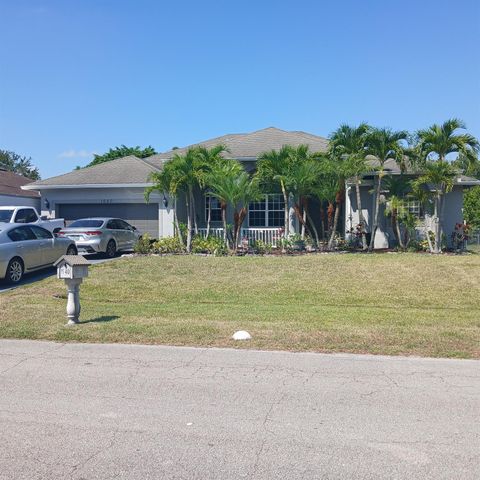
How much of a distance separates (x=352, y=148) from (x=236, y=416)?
50.8ft

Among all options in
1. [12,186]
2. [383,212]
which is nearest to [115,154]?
[12,186]

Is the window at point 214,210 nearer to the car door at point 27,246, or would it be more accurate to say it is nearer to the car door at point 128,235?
the car door at point 128,235

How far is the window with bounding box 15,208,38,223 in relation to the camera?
18500 millimetres

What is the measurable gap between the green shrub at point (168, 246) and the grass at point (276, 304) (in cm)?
179

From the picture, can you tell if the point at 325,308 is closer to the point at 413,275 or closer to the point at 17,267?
the point at 413,275

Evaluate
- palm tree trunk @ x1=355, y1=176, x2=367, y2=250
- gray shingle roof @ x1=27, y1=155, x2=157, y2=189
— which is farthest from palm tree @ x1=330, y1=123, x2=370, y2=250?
gray shingle roof @ x1=27, y1=155, x2=157, y2=189

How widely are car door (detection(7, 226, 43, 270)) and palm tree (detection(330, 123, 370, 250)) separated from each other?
10.0m

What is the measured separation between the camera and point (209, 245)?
19594 mm

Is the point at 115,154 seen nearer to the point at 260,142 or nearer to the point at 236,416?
the point at 260,142

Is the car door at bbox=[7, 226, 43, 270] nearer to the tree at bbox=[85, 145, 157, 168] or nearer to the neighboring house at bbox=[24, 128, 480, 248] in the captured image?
the neighboring house at bbox=[24, 128, 480, 248]

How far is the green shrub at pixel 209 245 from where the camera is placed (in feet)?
62.7

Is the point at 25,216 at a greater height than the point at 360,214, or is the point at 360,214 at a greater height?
the point at 25,216

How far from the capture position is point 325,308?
1137 centimetres

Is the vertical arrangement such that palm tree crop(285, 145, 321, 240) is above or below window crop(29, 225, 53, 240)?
above
